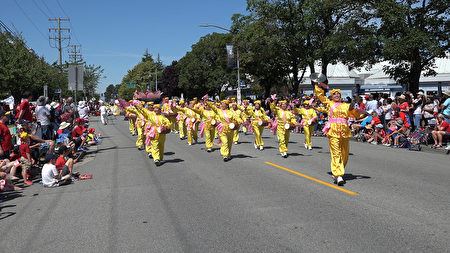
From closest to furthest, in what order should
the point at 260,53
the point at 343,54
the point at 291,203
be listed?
the point at 291,203
the point at 343,54
the point at 260,53

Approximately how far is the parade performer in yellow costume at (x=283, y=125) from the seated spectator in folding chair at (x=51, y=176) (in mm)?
6199

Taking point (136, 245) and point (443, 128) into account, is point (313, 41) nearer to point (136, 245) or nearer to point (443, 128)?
point (443, 128)

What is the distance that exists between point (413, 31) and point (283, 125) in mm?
12791

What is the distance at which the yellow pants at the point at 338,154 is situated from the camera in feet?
30.1

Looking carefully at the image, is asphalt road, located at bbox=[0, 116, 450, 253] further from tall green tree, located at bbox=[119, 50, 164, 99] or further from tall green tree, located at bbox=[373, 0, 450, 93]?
tall green tree, located at bbox=[119, 50, 164, 99]

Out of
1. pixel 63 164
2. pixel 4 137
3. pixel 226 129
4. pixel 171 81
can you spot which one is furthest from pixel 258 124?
pixel 171 81

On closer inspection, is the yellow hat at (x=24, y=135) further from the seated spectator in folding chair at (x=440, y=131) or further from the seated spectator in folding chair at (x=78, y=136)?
the seated spectator in folding chair at (x=440, y=131)

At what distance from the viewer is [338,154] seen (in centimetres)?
926

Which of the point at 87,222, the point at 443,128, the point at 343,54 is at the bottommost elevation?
the point at 87,222

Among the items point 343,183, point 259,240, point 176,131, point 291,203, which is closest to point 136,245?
point 259,240

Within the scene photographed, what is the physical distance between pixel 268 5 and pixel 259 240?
31591mm

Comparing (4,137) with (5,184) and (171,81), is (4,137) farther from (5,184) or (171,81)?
(171,81)

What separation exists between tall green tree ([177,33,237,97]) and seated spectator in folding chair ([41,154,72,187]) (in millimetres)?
56691

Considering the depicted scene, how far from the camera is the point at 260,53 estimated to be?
3862 cm
